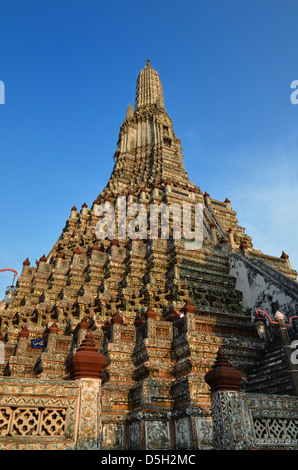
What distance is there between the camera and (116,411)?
30.1ft

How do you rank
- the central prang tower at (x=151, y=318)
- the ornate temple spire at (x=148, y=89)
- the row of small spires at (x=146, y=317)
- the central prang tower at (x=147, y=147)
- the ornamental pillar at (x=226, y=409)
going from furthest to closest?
the ornate temple spire at (x=148, y=89), the central prang tower at (x=147, y=147), the row of small spires at (x=146, y=317), the central prang tower at (x=151, y=318), the ornamental pillar at (x=226, y=409)

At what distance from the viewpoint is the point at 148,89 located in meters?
52.5

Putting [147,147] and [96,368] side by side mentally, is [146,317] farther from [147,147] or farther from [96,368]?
[147,147]

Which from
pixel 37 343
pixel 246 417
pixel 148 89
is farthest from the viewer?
pixel 148 89

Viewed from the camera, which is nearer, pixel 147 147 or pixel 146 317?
pixel 146 317

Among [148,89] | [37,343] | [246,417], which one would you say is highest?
[148,89]

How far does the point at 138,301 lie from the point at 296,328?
5875 millimetres

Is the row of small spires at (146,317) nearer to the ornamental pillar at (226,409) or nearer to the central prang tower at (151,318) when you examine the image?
the central prang tower at (151,318)

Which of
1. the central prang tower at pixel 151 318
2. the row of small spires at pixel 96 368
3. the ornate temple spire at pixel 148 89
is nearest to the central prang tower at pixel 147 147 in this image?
the ornate temple spire at pixel 148 89

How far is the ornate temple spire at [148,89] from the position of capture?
165 ft

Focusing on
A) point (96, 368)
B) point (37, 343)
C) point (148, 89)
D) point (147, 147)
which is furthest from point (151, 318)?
point (148, 89)

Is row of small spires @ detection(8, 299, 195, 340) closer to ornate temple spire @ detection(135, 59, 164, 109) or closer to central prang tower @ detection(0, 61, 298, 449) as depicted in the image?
central prang tower @ detection(0, 61, 298, 449)

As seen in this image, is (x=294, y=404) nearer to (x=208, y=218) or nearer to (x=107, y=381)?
(x=107, y=381)
